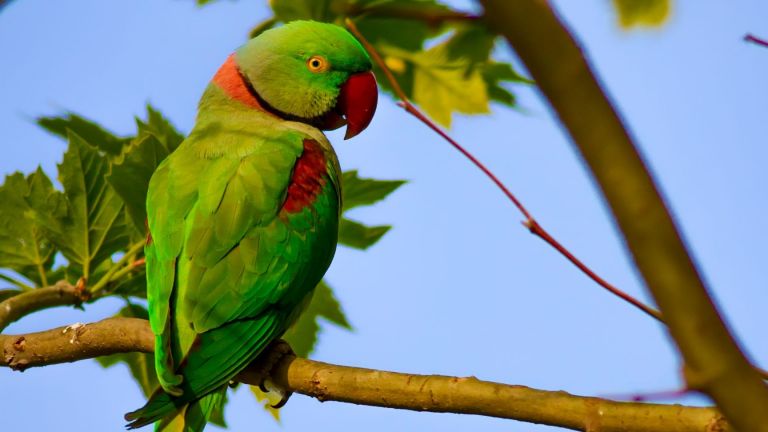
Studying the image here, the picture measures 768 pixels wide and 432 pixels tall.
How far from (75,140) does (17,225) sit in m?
0.41

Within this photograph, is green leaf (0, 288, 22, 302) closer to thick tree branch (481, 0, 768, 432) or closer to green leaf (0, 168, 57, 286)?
green leaf (0, 168, 57, 286)

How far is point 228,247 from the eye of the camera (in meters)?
3.31

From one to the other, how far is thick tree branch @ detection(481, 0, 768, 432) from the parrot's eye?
3.59m

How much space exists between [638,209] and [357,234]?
3.06m

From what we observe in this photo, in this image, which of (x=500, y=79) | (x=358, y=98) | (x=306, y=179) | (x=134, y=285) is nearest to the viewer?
(x=306, y=179)

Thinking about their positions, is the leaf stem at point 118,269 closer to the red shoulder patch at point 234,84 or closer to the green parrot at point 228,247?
the green parrot at point 228,247

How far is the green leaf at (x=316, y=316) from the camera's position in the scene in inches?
153

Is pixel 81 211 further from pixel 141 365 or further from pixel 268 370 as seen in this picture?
pixel 268 370

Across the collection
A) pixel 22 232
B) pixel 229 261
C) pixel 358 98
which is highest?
pixel 358 98

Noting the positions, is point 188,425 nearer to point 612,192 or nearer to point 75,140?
point 75,140

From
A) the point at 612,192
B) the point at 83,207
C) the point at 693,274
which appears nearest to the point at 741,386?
the point at 693,274

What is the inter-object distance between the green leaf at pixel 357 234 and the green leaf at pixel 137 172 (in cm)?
84

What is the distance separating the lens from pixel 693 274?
0.93 m

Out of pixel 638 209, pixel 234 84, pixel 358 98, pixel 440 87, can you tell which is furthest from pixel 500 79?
pixel 638 209
